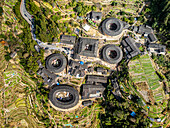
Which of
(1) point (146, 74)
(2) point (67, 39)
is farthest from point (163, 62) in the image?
(2) point (67, 39)

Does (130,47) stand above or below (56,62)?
above

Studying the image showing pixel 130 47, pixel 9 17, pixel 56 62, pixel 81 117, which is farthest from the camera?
pixel 9 17

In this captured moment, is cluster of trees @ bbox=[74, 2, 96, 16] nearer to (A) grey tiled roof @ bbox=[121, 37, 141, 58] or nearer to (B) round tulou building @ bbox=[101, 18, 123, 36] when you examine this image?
(B) round tulou building @ bbox=[101, 18, 123, 36]

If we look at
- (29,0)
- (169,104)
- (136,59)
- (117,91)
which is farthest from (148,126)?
(29,0)

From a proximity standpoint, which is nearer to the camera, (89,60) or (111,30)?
(89,60)

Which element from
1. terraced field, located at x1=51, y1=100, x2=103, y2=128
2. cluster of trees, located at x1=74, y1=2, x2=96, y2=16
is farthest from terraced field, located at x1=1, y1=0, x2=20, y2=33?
terraced field, located at x1=51, y1=100, x2=103, y2=128

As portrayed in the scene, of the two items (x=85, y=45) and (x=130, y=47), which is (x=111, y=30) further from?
(x=85, y=45)

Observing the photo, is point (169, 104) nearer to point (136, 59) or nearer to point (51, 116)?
point (136, 59)

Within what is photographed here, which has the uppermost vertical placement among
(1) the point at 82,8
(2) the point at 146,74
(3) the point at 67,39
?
(1) the point at 82,8
